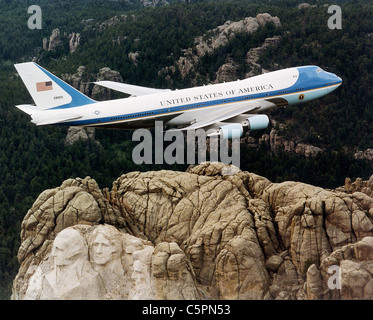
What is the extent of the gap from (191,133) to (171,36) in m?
97.5

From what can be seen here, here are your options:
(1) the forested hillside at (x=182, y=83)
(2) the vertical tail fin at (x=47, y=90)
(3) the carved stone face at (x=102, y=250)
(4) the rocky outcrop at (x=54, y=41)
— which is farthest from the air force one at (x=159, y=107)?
(4) the rocky outcrop at (x=54, y=41)

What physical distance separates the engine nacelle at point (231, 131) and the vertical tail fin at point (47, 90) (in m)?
16.0

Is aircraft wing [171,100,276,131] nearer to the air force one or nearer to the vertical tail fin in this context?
the air force one

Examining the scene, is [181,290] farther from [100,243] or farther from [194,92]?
[194,92]

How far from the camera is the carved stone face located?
5747 cm

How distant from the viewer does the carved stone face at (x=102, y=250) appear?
57.5 meters

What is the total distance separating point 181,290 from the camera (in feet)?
186

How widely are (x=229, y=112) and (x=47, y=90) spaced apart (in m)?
20.2

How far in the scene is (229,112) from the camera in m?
76.5

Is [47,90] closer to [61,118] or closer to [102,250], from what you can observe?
[61,118]

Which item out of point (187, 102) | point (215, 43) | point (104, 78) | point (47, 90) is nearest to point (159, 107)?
point (187, 102)

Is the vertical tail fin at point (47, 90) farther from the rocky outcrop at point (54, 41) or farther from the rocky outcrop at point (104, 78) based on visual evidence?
the rocky outcrop at point (54, 41)

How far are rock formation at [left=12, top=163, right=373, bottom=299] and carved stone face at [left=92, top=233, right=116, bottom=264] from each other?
3.4 inches

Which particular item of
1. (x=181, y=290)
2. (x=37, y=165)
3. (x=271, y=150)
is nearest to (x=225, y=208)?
(x=181, y=290)
